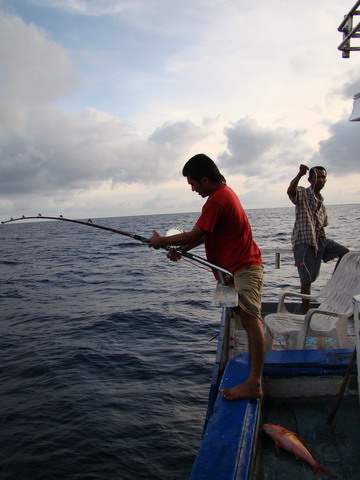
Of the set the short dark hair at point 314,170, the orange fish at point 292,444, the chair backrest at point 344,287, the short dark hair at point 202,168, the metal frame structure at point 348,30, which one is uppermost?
the metal frame structure at point 348,30

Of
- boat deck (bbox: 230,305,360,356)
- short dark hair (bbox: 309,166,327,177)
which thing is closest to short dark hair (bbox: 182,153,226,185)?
boat deck (bbox: 230,305,360,356)

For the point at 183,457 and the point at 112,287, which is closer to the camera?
the point at 183,457

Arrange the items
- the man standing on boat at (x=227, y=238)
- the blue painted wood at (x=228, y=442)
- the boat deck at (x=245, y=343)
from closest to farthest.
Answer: the blue painted wood at (x=228, y=442)
the man standing on boat at (x=227, y=238)
the boat deck at (x=245, y=343)

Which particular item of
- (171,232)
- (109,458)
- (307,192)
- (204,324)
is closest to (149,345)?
(204,324)

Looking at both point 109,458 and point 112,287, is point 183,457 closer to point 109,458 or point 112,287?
point 109,458

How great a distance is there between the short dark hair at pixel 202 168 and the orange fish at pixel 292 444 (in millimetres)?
1994

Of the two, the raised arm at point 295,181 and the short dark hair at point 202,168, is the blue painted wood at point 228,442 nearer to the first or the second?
the short dark hair at point 202,168

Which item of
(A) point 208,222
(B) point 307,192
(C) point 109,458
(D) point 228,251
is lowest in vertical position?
(C) point 109,458

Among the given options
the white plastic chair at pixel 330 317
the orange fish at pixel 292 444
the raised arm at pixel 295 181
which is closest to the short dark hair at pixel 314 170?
the raised arm at pixel 295 181

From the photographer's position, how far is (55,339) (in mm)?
8648

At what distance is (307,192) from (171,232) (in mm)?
3134

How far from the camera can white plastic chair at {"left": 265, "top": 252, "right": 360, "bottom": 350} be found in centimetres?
415

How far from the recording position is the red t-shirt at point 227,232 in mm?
3193

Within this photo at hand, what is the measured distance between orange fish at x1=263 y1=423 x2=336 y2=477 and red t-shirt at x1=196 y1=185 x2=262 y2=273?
4.20 feet
